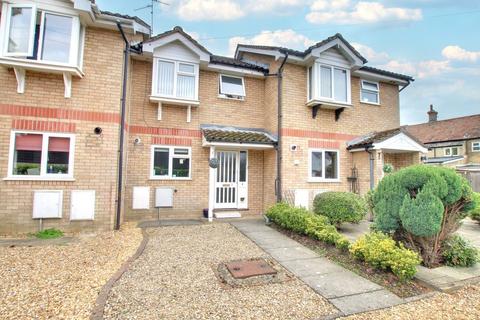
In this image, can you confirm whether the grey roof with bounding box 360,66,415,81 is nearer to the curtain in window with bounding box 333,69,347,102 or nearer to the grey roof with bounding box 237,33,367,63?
the grey roof with bounding box 237,33,367,63

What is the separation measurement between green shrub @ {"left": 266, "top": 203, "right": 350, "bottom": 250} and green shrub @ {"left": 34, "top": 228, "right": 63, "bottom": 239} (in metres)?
6.13

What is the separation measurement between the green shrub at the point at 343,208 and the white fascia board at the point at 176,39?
21.7 feet

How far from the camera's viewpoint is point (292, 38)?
1505 cm

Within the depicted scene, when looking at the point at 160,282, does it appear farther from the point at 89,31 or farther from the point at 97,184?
the point at 89,31

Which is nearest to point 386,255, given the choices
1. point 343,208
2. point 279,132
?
point 343,208

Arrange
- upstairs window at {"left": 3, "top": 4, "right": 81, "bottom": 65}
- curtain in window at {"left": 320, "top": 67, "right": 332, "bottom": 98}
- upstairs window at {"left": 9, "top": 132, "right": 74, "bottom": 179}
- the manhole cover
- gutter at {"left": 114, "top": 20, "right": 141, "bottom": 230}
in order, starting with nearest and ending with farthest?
the manhole cover → upstairs window at {"left": 3, "top": 4, "right": 81, "bottom": 65} → upstairs window at {"left": 9, "top": 132, "right": 74, "bottom": 179} → gutter at {"left": 114, "top": 20, "right": 141, "bottom": 230} → curtain in window at {"left": 320, "top": 67, "right": 332, "bottom": 98}

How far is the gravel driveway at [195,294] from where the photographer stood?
9.78 feet

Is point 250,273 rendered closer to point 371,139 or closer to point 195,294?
point 195,294

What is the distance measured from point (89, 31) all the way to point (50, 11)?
95 cm

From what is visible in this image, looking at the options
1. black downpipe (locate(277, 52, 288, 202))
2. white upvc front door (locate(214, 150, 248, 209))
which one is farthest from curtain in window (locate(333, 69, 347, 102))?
white upvc front door (locate(214, 150, 248, 209))

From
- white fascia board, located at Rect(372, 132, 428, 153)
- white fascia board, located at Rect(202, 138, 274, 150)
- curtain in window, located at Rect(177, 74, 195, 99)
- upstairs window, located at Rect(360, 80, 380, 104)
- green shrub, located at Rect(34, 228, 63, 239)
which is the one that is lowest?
green shrub, located at Rect(34, 228, 63, 239)

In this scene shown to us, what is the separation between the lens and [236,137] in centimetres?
898

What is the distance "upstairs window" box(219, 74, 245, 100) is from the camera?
9.88 metres

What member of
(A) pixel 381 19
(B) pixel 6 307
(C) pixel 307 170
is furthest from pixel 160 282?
(A) pixel 381 19
